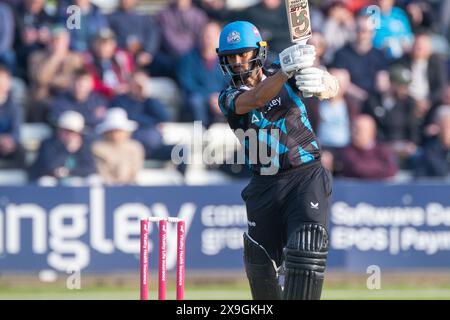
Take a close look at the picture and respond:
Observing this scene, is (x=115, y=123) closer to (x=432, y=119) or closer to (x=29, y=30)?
(x=29, y=30)

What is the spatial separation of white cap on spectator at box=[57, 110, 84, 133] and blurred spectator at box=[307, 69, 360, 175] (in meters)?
2.86

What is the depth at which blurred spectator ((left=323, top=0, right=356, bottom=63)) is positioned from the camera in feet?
A: 50.7

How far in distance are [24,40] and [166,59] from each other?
189 cm

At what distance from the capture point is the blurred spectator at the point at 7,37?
1490 centimetres

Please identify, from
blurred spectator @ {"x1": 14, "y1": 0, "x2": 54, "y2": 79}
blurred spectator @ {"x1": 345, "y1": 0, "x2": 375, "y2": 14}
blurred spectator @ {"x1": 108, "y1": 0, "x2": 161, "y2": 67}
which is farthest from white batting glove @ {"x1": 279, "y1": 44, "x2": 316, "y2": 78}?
blurred spectator @ {"x1": 345, "y1": 0, "x2": 375, "y2": 14}

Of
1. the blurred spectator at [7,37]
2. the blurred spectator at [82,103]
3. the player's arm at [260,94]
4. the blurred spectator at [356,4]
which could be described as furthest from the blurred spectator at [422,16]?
the player's arm at [260,94]

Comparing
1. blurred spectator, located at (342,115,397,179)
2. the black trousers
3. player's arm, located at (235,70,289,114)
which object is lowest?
the black trousers

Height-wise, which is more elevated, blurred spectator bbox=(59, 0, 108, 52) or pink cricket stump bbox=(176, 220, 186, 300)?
blurred spectator bbox=(59, 0, 108, 52)

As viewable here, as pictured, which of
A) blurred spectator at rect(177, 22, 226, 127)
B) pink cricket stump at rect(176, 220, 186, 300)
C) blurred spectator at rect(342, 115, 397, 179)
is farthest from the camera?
blurred spectator at rect(177, 22, 226, 127)

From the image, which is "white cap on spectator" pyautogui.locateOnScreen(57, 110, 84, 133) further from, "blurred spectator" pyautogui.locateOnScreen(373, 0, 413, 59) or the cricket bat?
the cricket bat

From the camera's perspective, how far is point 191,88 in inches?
587

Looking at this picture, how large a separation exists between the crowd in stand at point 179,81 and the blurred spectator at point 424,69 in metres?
0.02
